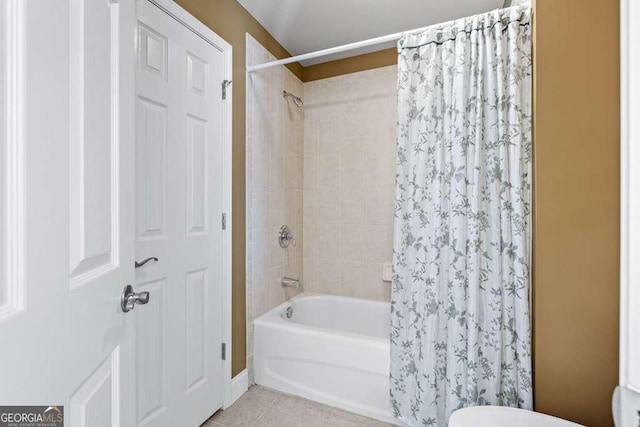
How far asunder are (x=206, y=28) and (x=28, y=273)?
163 centimetres

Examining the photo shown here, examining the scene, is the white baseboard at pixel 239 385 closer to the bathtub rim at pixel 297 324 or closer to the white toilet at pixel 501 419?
the bathtub rim at pixel 297 324

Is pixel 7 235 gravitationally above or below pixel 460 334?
above

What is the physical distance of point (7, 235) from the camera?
478mm

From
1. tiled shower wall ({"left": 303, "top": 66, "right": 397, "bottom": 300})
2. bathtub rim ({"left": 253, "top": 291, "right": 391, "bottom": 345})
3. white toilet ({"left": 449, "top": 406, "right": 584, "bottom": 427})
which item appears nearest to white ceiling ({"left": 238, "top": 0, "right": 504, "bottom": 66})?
tiled shower wall ({"left": 303, "top": 66, "right": 397, "bottom": 300})

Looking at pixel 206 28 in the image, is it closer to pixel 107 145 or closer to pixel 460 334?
pixel 107 145

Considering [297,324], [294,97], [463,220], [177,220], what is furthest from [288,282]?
[294,97]

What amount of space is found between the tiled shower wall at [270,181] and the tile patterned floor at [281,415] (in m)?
0.21

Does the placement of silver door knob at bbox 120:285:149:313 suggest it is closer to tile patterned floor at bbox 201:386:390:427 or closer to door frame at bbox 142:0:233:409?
door frame at bbox 142:0:233:409

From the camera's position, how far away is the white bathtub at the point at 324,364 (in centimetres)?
174

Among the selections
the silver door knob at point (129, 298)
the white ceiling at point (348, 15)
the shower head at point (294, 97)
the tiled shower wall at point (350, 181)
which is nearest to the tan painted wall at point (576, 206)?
the white ceiling at point (348, 15)

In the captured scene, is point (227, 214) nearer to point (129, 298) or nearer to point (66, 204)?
point (129, 298)

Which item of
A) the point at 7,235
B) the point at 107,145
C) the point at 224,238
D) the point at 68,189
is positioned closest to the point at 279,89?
the point at 224,238

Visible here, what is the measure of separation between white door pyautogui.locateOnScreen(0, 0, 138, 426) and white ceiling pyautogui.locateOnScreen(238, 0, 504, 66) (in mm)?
1421

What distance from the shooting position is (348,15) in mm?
2066
